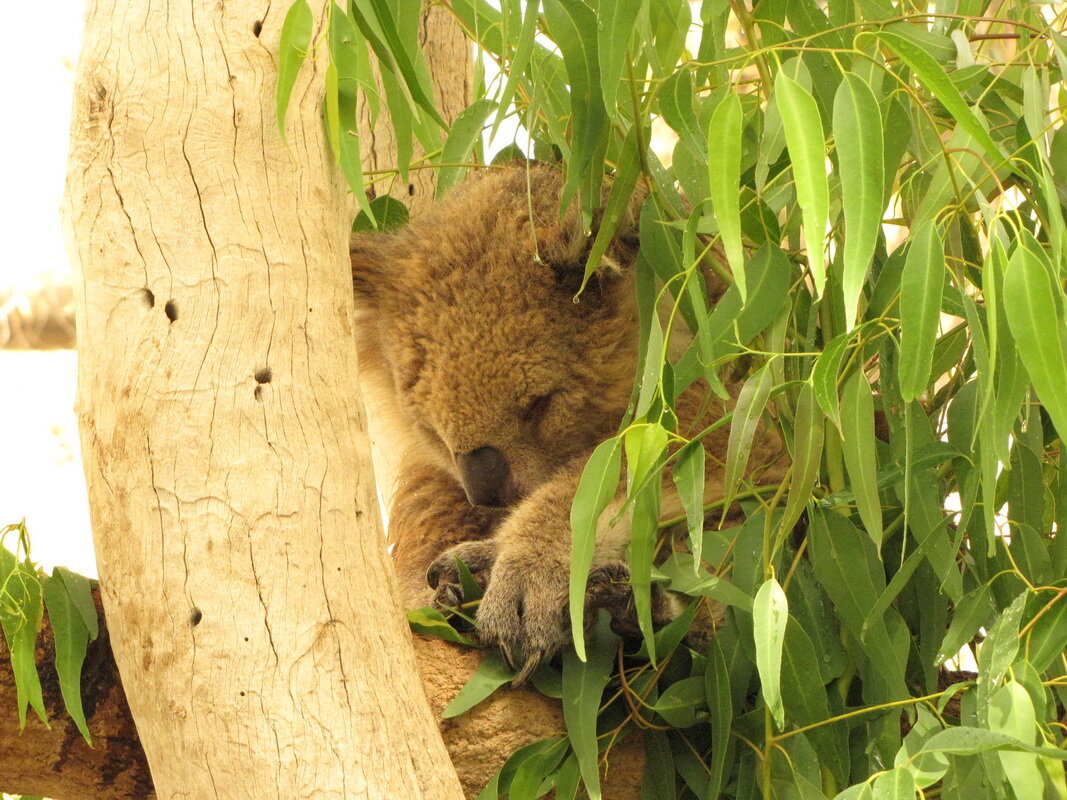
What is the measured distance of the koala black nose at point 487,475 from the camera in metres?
2.28

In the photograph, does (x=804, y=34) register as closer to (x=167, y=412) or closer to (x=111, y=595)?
(x=167, y=412)

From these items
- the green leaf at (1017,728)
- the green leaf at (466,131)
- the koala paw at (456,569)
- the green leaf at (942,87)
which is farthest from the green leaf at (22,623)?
the green leaf at (942,87)

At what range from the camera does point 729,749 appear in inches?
65.2

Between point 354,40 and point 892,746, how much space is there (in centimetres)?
118

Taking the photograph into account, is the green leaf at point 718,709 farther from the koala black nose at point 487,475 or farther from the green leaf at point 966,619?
the koala black nose at point 487,475

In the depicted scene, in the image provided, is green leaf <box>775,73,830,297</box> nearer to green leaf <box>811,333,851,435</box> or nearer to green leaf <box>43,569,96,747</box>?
green leaf <box>811,333,851,435</box>

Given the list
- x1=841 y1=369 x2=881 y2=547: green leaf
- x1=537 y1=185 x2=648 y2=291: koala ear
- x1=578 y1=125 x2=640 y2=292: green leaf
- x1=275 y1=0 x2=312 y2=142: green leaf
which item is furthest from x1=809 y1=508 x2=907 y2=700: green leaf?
x1=275 y1=0 x2=312 y2=142: green leaf

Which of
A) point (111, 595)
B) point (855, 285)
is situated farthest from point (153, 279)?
point (855, 285)

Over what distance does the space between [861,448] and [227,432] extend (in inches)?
30.3

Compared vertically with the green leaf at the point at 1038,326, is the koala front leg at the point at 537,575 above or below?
below

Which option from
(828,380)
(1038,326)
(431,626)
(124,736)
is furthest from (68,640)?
(1038,326)

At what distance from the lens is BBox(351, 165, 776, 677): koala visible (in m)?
2.13

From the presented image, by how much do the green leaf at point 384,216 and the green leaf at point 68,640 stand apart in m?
1.04

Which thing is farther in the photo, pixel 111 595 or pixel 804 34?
pixel 804 34
